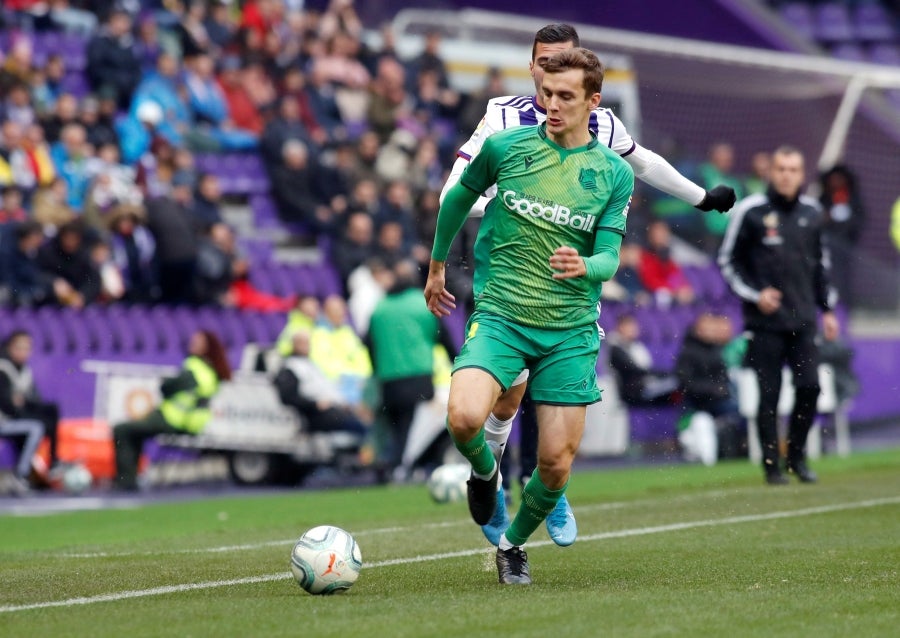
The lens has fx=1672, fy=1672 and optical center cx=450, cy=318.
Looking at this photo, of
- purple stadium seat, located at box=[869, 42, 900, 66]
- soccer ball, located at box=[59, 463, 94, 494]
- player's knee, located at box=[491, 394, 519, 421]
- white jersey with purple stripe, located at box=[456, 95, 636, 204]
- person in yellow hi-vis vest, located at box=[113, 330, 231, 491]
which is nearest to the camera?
player's knee, located at box=[491, 394, 519, 421]

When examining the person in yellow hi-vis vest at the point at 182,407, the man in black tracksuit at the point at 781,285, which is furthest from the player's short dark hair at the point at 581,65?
the person in yellow hi-vis vest at the point at 182,407

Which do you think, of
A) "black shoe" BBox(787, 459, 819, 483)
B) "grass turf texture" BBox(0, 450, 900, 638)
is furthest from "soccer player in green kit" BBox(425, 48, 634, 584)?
"black shoe" BBox(787, 459, 819, 483)

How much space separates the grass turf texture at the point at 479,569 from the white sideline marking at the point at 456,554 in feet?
0.06

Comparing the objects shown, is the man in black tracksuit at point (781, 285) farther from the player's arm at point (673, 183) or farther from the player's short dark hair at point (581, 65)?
the player's short dark hair at point (581, 65)

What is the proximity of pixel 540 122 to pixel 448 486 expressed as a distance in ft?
17.6

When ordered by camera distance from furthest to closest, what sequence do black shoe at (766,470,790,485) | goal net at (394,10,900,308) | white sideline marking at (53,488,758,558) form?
goal net at (394,10,900,308) → black shoe at (766,470,790,485) → white sideline marking at (53,488,758,558)

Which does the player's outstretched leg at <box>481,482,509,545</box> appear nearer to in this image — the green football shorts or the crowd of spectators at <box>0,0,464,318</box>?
the green football shorts

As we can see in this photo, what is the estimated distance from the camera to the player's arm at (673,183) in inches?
322

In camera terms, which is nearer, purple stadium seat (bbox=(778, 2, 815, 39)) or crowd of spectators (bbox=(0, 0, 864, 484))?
crowd of spectators (bbox=(0, 0, 864, 484))

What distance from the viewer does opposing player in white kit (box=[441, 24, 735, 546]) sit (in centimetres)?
779

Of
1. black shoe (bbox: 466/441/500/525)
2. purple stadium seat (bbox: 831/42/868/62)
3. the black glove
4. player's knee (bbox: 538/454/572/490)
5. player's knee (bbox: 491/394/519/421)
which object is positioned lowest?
black shoe (bbox: 466/441/500/525)

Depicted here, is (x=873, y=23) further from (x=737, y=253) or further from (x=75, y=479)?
(x=75, y=479)

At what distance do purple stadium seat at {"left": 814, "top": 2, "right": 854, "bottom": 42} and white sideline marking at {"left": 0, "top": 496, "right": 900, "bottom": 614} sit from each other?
18.7m

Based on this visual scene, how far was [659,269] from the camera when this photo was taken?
21.5 m
